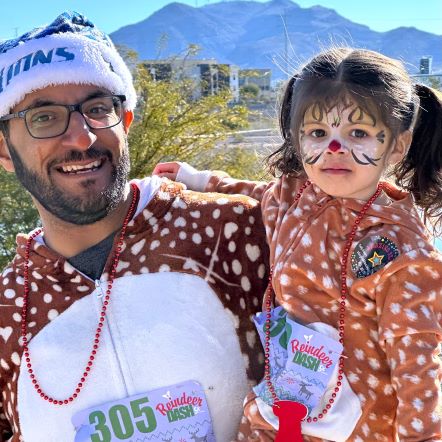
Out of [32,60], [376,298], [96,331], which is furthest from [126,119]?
[376,298]

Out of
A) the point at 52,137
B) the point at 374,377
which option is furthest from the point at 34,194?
the point at 374,377

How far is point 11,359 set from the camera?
2.03 m

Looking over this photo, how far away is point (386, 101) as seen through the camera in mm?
1646

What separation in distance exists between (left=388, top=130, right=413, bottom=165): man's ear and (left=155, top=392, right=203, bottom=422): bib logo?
0.94 meters

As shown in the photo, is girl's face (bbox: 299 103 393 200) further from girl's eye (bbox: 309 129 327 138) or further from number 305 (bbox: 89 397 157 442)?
number 305 (bbox: 89 397 157 442)

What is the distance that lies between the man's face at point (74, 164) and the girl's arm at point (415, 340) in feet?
3.22

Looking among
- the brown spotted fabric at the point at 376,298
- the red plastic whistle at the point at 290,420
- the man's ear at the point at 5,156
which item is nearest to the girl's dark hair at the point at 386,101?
the brown spotted fabric at the point at 376,298

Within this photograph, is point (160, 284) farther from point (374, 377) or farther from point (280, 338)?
point (374, 377)

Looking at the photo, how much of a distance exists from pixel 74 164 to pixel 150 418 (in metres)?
0.85

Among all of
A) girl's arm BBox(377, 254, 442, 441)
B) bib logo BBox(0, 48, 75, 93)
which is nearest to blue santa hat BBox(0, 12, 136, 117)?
bib logo BBox(0, 48, 75, 93)

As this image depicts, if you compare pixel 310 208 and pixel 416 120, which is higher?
pixel 416 120

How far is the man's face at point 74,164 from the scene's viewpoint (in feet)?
6.65

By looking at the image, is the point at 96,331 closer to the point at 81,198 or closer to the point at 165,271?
the point at 165,271

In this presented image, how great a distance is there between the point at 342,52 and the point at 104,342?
3.77ft
